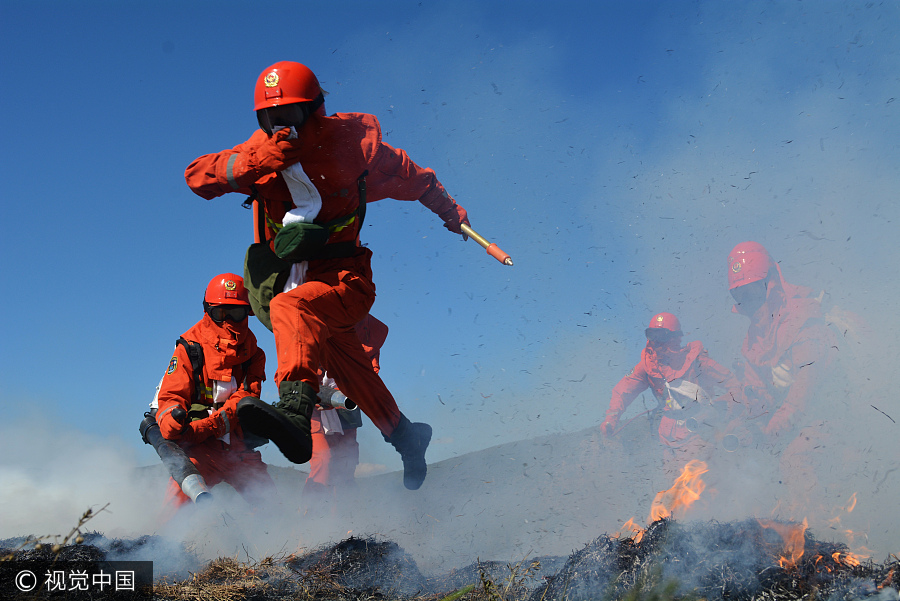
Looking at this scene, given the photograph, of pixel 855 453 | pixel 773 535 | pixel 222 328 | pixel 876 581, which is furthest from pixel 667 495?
pixel 222 328

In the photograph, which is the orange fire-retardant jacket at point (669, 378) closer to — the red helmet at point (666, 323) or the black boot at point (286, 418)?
the red helmet at point (666, 323)

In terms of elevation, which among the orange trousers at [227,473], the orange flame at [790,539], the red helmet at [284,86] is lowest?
the orange flame at [790,539]

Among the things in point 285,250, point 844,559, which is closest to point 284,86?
point 285,250

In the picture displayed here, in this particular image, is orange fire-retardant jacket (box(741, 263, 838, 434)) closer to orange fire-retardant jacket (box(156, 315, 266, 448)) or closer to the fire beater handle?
the fire beater handle

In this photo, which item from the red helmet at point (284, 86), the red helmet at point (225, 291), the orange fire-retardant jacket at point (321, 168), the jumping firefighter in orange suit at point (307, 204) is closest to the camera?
the jumping firefighter in orange suit at point (307, 204)

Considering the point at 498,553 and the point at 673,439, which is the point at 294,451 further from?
the point at 673,439

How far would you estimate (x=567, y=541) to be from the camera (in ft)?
21.1

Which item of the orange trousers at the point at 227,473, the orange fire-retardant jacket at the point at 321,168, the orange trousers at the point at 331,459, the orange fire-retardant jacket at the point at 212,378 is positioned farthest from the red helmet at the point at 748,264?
the orange trousers at the point at 227,473

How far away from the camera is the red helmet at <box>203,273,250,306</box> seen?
258 inches

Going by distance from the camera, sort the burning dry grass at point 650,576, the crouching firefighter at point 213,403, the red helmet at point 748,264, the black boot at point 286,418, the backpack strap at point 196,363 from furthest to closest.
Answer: the red helmet at point 748,264, the backpack strap at point 196,363, the crouching firefighter at point 213,403, the black boot at point 286,418, the burning dry grass at point 650,576

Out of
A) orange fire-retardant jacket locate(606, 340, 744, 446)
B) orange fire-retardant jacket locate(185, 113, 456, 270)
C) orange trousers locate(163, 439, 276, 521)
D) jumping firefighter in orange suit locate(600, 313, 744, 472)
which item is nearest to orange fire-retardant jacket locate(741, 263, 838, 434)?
jumping firefighter in orange suit locate(600, 313, 744, 472)

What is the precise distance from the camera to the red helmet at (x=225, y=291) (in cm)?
655

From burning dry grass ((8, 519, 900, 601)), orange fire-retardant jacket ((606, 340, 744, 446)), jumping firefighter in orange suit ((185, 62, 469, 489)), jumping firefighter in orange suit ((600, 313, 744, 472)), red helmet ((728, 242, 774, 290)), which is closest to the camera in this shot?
burning dry grass ((8, 519, 900, 601))

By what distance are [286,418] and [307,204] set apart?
1333mm
